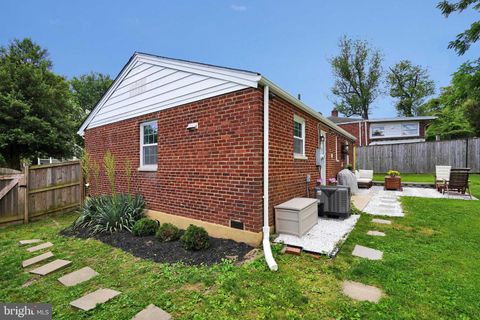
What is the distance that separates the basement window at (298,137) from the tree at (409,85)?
2992cm

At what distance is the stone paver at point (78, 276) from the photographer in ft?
11.3

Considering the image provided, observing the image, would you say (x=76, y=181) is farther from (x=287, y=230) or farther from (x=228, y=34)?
(x=228, y=34)

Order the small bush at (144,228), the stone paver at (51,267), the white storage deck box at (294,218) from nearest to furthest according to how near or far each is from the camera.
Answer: the stone paver at (51,267) < the white storage deck box at (294,218) < the small bush at (144,228)

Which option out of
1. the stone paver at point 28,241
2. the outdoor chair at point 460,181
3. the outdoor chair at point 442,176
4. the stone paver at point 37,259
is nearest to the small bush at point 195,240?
the stone paver at point 37,259

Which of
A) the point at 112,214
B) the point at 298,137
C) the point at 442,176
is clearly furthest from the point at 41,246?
the point at 442,176

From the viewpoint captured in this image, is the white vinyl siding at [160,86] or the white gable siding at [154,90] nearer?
the white vinyl siding at [160,86]

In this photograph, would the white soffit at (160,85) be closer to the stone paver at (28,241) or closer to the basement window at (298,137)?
the basement window at (298,137)

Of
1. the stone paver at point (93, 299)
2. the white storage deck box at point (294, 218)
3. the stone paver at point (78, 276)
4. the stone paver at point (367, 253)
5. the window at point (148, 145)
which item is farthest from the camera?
the window at point (148, 145)

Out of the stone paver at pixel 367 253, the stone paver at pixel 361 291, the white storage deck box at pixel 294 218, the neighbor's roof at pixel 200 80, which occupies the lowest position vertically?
the stone paver at pixel 361 291

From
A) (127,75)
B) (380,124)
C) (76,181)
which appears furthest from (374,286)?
(380,124)

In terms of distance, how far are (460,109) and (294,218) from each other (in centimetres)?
2874

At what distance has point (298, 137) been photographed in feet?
21.3

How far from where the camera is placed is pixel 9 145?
43.5ft

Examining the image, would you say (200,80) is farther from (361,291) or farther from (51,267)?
(361,291)
